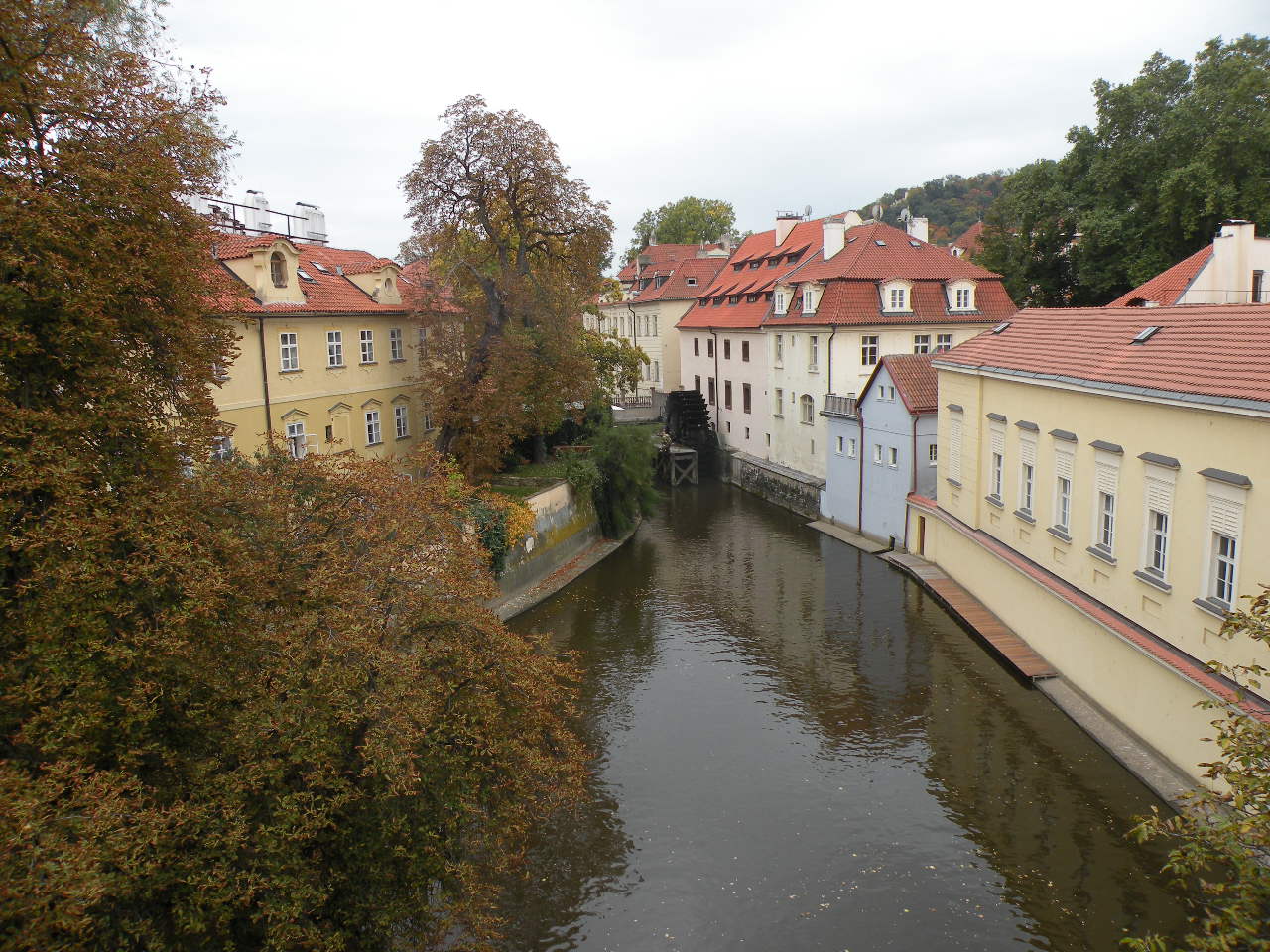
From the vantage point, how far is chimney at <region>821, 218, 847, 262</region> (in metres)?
34.8

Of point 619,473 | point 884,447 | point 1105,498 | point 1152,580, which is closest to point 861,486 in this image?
point 884,447

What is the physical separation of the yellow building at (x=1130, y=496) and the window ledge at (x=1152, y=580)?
0.03 meters

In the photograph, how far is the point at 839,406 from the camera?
93.1 ft

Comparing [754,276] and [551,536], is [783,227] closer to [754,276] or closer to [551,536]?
[754,276]

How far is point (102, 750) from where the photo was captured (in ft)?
22.2

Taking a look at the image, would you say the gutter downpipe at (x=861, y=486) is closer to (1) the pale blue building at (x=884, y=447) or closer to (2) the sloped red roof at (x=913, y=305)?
(1) the pale blue building at (x=884, y=447)

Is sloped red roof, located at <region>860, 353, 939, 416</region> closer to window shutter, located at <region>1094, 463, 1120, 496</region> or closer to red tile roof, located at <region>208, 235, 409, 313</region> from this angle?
window shutter, located at <region>1094, 463, 1120, 496</region>

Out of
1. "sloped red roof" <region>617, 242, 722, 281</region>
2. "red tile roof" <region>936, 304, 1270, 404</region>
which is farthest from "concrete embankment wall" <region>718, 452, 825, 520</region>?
"sloped red roof" <region>617, 242, 722, 281</region>

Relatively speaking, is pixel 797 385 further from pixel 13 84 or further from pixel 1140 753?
pixel 13 84

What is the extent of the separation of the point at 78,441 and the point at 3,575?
1124 mm

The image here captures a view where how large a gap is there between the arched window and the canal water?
10098 millimetres

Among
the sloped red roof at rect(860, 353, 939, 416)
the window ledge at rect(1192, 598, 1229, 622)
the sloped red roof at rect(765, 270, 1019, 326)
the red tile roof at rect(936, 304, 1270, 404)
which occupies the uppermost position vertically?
the sloped red roof at rect(765, 270, 1019, 326)

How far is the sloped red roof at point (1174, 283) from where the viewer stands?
24.1 metres

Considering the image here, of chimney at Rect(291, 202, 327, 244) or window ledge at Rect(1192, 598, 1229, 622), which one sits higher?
chimney at Rect(291, 202, 327, 244)
